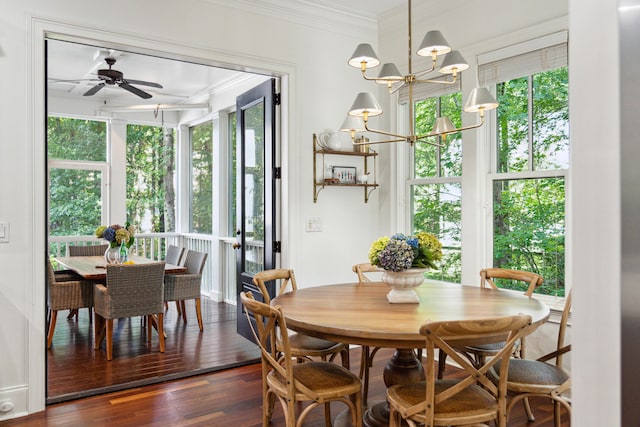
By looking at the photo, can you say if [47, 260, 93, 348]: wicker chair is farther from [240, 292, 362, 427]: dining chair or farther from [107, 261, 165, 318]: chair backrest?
[240, 292, 362, 427]: dining chair

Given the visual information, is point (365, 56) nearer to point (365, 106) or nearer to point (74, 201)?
point (365, 106)

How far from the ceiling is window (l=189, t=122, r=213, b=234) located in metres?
0.55

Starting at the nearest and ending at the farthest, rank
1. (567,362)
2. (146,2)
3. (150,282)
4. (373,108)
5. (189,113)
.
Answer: (373,108) < (567,362) < (146,2) < (150,282) < (189,113)

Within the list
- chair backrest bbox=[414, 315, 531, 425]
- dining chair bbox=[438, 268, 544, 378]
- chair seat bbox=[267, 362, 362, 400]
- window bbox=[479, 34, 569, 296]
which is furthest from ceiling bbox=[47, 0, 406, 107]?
chair backrest bbox=[414, 315, 531, 425]

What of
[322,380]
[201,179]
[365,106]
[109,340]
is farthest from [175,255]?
[322,380]

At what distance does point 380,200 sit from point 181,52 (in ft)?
7.18

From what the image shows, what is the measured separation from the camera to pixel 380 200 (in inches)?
180

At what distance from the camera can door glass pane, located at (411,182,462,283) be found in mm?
3955

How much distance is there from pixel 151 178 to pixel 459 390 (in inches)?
256

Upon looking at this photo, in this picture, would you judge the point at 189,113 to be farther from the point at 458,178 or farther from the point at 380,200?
the point at 458,178

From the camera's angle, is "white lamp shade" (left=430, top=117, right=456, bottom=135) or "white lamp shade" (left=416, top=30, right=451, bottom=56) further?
"white lamp shade" (left=430, top=117, right=456, bottom=135)

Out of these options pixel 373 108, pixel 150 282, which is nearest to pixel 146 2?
pixel 373 108

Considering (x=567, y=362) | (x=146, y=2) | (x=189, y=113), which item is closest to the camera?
(x=567, y=362)

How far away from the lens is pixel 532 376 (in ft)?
7.43
